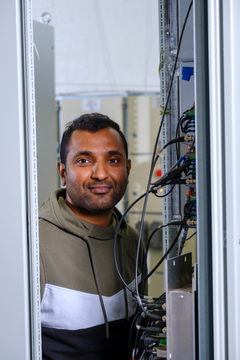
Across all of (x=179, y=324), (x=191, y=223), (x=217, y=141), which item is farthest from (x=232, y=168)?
(x=179, y=324)

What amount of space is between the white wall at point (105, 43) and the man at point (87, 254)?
270 centimetres

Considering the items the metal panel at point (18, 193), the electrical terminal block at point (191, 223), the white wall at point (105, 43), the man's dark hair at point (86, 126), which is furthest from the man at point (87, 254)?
the white wall at point (105, 43)

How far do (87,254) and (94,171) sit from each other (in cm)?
35

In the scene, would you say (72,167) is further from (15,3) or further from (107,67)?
(107,67)

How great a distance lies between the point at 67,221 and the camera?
1406mm

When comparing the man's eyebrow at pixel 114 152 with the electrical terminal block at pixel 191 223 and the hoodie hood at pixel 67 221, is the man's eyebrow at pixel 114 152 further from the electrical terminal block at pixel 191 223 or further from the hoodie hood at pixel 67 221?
the electrical terminal block at pixel 191 223

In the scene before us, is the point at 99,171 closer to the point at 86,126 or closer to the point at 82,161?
the point at 82,161

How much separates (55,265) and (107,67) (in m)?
3.28

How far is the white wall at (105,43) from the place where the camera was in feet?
13.1

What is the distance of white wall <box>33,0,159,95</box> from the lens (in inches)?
157

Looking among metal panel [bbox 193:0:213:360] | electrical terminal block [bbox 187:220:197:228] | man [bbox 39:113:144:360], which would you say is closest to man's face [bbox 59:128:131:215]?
man [bbox 39:113:144:360]

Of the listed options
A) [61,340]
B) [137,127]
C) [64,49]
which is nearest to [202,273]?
[61,340]

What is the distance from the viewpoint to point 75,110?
343cm

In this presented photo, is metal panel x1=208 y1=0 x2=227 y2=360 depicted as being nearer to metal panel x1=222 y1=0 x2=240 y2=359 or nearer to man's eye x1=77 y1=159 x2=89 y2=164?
metal panel x1=222 y1=0 x2=240 y2=359
